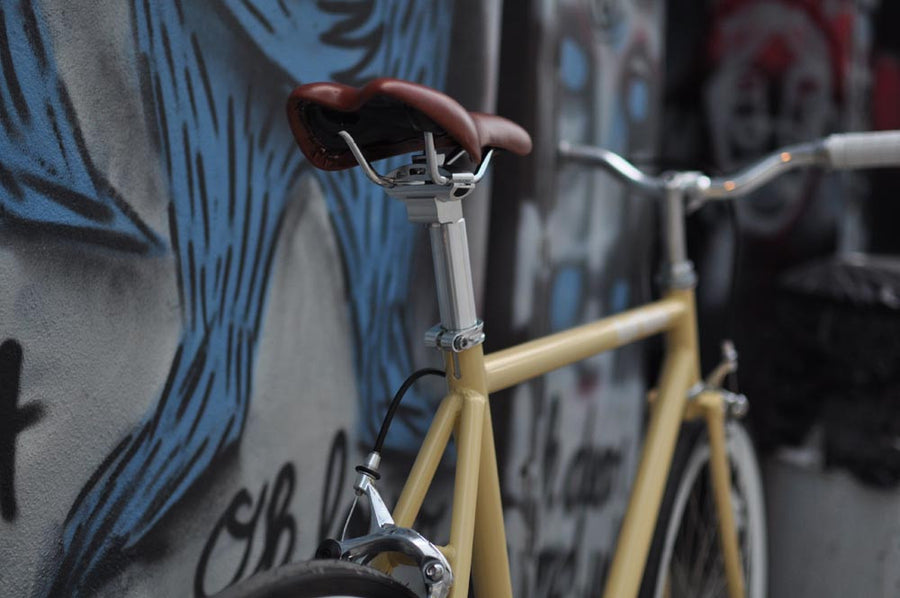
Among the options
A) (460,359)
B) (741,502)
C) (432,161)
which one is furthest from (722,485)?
(432,161)

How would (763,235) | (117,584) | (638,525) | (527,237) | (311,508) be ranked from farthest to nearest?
1. (763,235)
2. (527,237)
3. (638,525)
4. (311,508)
5. (117,584)

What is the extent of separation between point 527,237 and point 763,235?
1.13 m

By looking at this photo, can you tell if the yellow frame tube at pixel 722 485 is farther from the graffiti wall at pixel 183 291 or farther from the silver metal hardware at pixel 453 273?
the silver metal hardware at pixel 453 273

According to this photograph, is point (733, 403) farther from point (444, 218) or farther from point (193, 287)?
point (193, 287)

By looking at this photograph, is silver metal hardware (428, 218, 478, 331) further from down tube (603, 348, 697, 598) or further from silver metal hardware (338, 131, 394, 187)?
down tube (603, 348, 697, 598)

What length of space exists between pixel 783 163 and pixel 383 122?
1.12m

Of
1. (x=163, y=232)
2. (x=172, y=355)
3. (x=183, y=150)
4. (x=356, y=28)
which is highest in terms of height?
Answer: (x=356, y=28)

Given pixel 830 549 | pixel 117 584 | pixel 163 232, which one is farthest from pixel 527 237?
pixel 830 549

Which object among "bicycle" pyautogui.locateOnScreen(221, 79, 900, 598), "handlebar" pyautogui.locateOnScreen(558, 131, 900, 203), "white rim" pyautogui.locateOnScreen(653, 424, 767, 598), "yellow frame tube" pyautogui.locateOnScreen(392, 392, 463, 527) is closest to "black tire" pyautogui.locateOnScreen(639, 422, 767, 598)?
"white rim" pyautogui.locateOnScreen(653, 424, 767, 598)

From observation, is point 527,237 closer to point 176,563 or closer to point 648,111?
point 648,111

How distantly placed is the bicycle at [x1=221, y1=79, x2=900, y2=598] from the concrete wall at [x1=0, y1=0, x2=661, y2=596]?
257 millimetres

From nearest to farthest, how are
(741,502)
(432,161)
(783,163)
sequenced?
(432,161), (783,163), (741,502)

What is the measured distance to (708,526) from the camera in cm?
215

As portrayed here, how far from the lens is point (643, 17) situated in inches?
94.9
